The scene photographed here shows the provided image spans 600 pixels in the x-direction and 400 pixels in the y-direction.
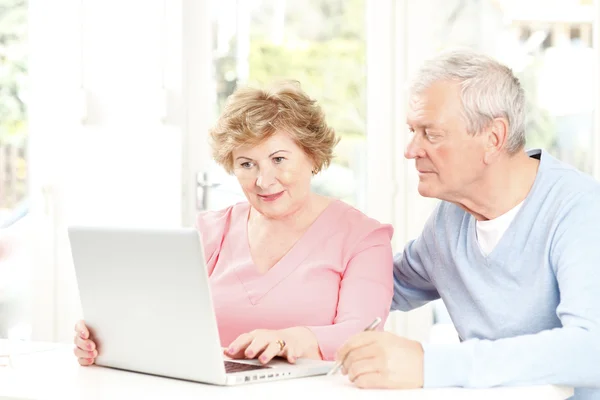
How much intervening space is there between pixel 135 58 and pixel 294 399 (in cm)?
303

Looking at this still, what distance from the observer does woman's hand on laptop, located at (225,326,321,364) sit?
176 cm

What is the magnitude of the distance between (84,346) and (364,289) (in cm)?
63

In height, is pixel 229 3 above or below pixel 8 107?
above

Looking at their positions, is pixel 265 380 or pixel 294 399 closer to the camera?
pixel 294 399

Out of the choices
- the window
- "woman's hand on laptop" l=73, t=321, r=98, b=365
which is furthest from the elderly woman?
the window

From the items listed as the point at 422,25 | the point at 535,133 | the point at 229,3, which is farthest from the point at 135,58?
the point at 535,133

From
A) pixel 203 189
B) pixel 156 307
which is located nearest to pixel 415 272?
pixel 156 307

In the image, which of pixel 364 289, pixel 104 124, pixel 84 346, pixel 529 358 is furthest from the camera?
pixel 104 124

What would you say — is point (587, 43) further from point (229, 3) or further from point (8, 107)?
point (8, 107)

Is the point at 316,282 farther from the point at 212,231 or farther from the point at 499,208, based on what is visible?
the point at 499,208

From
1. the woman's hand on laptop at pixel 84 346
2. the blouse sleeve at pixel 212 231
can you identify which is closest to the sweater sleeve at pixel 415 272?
the blouse sleeve at pixel 212 231

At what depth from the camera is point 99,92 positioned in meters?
4.32

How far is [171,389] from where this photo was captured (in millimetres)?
1624

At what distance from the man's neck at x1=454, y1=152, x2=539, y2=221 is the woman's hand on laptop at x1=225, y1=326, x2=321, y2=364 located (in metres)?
0.47
